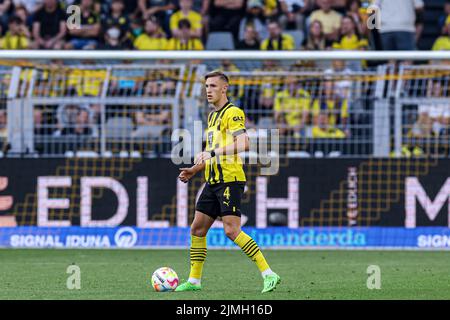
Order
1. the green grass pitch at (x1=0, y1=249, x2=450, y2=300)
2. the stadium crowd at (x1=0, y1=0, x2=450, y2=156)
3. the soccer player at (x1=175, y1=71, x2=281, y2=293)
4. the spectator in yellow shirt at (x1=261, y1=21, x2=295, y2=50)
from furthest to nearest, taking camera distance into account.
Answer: the spectator in yellow shirt at (x1=261, y1=21, x2=295, y2=50), the stadium crowd at (x1=0, y1=0, x2=450, y2=156), the soccer player at (x1=175, y1=71, x2=281, y2=293), the green grass pitch at (x1=0, y1=249, x2=450, y2=300)

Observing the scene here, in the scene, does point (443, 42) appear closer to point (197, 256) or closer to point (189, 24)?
point (189, 24)

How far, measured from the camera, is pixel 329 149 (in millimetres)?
17516

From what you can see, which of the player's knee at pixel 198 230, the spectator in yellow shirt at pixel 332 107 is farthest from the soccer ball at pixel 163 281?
the spectator in yellow shirt at pixel 332 107

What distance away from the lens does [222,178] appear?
10727 millimetres

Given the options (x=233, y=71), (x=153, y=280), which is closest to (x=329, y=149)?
(x=233, y=71)

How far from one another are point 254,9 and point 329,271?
9226 millimetres

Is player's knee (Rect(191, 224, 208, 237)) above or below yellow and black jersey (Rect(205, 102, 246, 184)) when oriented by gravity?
below

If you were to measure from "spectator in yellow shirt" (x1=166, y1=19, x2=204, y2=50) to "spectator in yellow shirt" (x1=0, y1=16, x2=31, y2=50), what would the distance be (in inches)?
103

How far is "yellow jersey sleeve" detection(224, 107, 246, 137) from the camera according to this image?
10.6 meters

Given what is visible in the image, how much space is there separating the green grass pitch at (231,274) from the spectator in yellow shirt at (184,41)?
521 centimetres

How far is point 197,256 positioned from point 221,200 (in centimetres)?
Answer: 58

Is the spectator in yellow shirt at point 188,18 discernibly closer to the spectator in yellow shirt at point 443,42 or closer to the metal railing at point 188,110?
the metal railing at point 188,110

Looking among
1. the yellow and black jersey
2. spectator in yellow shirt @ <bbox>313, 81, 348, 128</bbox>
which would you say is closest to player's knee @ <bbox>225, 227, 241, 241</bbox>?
the yellow and black jersey

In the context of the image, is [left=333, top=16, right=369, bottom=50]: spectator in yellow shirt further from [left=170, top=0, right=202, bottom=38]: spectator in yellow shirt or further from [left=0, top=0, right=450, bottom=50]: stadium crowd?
[left=170, top=0, right=202, bottom=38]: spectator in yellow shirt
